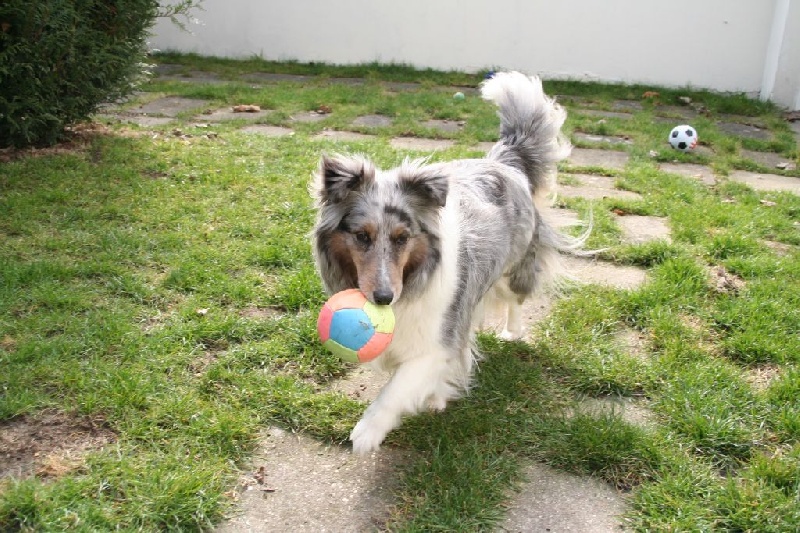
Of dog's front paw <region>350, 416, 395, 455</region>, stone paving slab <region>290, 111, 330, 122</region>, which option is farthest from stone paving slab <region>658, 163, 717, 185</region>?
dog's front paw <region>350, 416, 395, 455</region>

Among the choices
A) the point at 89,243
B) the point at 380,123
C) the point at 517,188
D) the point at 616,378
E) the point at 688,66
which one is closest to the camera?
the point at 616,378

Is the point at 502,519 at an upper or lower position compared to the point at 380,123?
lower

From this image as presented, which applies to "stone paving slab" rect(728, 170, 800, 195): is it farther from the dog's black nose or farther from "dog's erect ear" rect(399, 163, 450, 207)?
the dog's black nose

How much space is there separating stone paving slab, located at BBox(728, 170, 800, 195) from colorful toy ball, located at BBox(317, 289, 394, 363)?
16.4ft

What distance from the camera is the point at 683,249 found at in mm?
5039

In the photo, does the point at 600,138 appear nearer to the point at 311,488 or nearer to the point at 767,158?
the point at 767,158

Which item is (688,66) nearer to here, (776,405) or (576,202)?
(576,202)

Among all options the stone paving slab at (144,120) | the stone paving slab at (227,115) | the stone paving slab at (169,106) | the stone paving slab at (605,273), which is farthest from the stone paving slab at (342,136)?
the stone paving slab at (605,273)

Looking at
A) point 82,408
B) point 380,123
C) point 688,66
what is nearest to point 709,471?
point 82,408

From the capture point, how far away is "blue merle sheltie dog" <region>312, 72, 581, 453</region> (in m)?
3.03

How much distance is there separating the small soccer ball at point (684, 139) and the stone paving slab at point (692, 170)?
12.6 inches

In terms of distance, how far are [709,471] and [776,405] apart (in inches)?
25.3

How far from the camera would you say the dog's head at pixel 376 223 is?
9.93 ft

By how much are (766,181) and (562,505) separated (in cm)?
524
